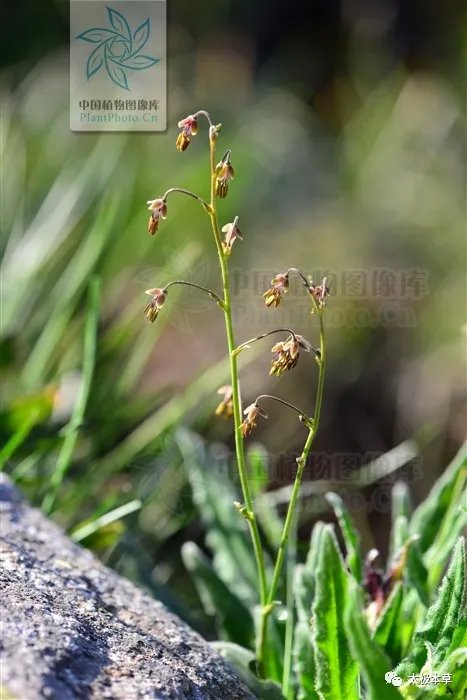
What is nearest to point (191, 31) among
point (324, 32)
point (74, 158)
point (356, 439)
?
point (324, 32)

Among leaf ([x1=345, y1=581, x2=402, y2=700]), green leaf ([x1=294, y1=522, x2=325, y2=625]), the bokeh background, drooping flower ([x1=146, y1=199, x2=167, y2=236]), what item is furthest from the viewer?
the bokeh background

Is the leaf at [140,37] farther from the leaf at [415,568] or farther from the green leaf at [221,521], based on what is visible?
the leaf at [415,568]

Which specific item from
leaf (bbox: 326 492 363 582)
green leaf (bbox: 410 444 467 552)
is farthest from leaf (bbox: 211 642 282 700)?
green leaf (bbox: 410 444 467 552)

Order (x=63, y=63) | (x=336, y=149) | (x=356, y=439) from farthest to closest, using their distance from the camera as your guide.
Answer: (x=336, y=149), (x=63, y=63), (x=356, y=439)

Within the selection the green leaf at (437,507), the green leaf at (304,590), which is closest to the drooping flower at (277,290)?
the green leaf at (304,590)

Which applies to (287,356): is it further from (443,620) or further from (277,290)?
(443,620)

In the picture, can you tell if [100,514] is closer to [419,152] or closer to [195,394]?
[195,394]

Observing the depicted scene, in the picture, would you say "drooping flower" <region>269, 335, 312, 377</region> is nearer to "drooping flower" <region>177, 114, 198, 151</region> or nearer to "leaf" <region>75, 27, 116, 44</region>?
"drooping flower" <region>177, 114, 198, 151</region>
